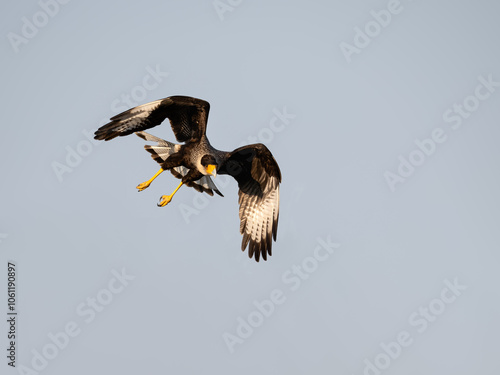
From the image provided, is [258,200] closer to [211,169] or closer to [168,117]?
[211,169]

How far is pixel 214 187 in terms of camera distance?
2245 centimetres

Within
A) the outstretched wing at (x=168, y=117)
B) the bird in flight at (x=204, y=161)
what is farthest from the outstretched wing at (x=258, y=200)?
the outstretched wing at (x=168, y=117)

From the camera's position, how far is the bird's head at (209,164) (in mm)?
20859

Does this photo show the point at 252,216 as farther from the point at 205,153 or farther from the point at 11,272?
the point at 11,272

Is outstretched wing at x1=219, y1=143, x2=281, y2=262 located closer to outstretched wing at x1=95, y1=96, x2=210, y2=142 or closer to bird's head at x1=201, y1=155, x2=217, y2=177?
bird's head at x1=201, y1=155, x2=217, y2=177

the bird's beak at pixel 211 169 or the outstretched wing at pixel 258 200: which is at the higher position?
the bird's beak at pixel 211 169

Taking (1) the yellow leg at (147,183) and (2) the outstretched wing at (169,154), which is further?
(2) the outstretched wing at (169,154)

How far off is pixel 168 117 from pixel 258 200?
2.65 m

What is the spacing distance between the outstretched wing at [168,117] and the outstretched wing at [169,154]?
15.3 inches

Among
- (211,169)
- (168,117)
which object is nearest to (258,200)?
(211,169)

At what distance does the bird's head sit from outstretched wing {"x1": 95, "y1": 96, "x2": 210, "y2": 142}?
622 millimetres

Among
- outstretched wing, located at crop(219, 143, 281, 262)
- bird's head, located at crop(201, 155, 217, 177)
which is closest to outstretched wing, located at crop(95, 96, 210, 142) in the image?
bird's head, located at crop(201, 155, 217, 177)

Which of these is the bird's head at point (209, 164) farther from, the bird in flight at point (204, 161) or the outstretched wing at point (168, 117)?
the outstretched wing at point (168, 117)

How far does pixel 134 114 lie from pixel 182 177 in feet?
6.02
